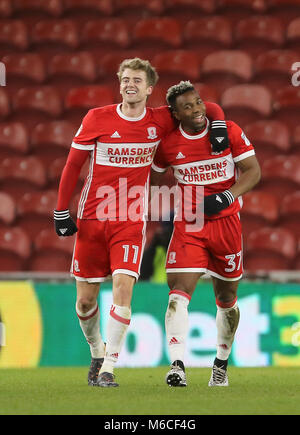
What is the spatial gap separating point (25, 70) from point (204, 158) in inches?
240

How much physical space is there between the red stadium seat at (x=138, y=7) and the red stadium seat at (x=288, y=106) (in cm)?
230

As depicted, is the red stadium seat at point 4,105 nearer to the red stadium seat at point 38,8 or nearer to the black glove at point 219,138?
the red stadium seat at point 38,8

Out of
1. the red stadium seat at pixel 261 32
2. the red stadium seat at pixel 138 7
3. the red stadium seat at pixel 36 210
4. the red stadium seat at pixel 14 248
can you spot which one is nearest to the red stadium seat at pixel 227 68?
the red stadium seat at pixel 261 32

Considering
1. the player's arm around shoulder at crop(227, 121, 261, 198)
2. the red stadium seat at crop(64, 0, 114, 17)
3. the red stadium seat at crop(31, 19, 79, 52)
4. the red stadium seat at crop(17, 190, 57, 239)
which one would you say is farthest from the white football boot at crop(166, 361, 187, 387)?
the red stadium seat at crop(64, 0, 114, 17)

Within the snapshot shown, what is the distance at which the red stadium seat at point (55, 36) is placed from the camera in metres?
11.4

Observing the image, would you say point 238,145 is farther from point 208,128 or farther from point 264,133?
point 264,133

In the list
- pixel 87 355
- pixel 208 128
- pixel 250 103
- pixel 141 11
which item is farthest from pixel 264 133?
pixel 208 128

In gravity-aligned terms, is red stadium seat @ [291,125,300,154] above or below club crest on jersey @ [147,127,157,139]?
above

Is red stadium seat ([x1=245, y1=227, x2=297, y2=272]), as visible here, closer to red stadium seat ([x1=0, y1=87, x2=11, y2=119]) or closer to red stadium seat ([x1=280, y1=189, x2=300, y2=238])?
red stadium seat ([x1=280, y1=189, x2=300, y2=238])

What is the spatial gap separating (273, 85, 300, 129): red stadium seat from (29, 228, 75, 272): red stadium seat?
10.0 feet

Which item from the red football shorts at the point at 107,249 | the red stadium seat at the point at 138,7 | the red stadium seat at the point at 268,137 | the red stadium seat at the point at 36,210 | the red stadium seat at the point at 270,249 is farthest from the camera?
the red stadium seat at the point at 138,7

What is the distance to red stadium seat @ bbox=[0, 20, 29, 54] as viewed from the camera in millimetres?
11430
